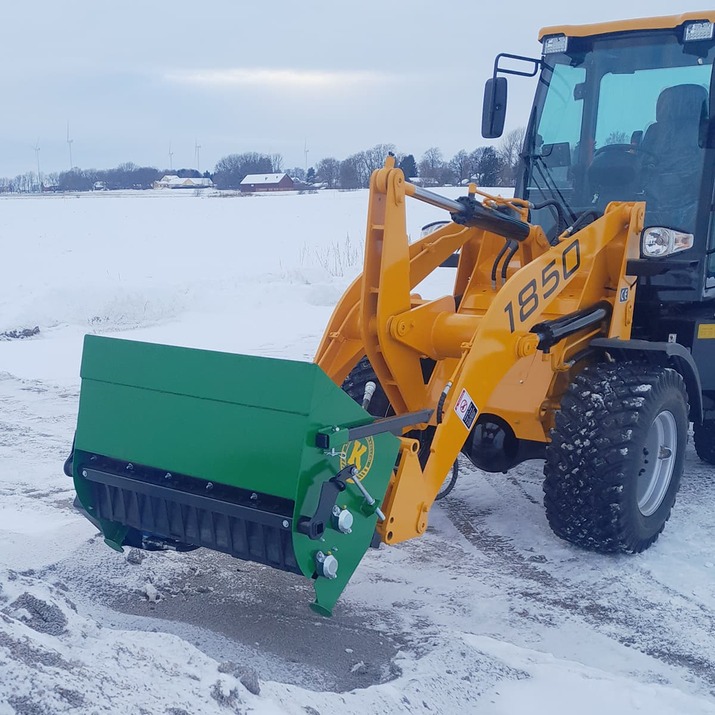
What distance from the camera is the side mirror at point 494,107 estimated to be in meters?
5.62

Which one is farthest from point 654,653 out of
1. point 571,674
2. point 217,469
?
point 217,469

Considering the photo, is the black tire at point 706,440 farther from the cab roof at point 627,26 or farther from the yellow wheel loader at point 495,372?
the cab roof at point 627,26

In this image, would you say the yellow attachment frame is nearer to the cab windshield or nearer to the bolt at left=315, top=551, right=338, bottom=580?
the bolt at left=315, top=551, right=338, bottom=580

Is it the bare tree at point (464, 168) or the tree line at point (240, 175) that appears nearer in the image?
the bare tree at point (464, 168)

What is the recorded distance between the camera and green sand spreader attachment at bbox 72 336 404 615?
11.0ft

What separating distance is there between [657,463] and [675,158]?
180cm

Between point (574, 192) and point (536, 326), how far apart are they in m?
1.54

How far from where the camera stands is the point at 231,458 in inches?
140

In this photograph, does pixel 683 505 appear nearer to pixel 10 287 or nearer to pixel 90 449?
pixel 90 449

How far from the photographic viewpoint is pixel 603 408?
439cm

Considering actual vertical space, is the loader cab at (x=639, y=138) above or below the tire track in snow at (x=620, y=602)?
above

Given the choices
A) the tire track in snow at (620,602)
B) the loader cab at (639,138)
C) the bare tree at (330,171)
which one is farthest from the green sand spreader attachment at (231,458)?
the bare tree at (330,171)

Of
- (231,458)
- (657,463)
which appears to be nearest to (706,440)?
(657,463)

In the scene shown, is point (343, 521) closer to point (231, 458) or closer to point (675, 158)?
point (231, 458)
